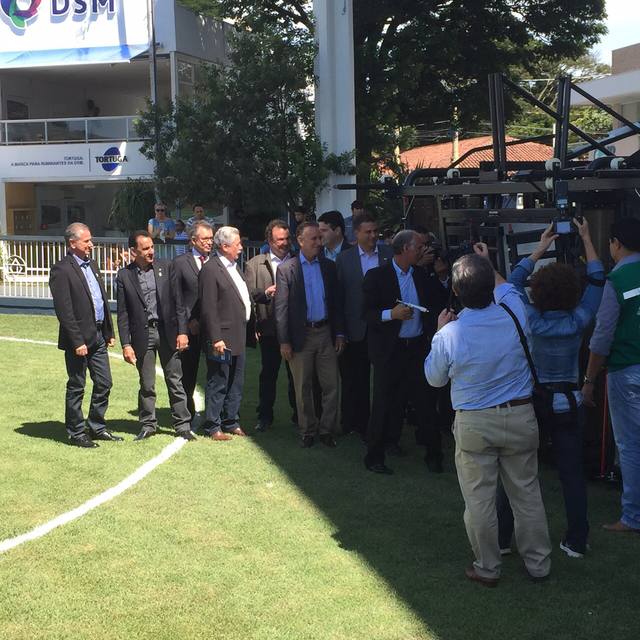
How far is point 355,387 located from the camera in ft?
29.8

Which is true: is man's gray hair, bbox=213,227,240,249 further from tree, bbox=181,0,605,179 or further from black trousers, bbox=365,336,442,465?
tree, bbox=181,0,605,179

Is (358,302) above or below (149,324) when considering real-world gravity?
above

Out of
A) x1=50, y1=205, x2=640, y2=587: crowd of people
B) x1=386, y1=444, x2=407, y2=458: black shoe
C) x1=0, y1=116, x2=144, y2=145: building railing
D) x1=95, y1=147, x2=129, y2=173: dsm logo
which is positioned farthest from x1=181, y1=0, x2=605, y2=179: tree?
x1=386, y1=444, x2=407, y2=458: black shoe

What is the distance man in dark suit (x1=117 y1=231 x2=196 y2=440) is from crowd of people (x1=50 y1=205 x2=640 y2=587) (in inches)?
0.5

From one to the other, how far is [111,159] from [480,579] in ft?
78.1

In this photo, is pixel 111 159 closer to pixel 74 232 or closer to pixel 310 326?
pixel 74 232

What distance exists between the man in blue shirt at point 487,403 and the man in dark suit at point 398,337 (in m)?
2.39

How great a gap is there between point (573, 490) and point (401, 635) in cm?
153

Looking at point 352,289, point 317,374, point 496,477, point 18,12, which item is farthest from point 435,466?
point 18,12

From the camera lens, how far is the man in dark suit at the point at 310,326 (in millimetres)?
8414

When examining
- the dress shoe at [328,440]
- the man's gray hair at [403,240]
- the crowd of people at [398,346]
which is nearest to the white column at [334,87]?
the crowd of people at [398,346]

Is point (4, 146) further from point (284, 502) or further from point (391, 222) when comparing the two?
point (284, 502)

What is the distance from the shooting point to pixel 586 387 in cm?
635

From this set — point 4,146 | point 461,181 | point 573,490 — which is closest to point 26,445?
point 461,181
